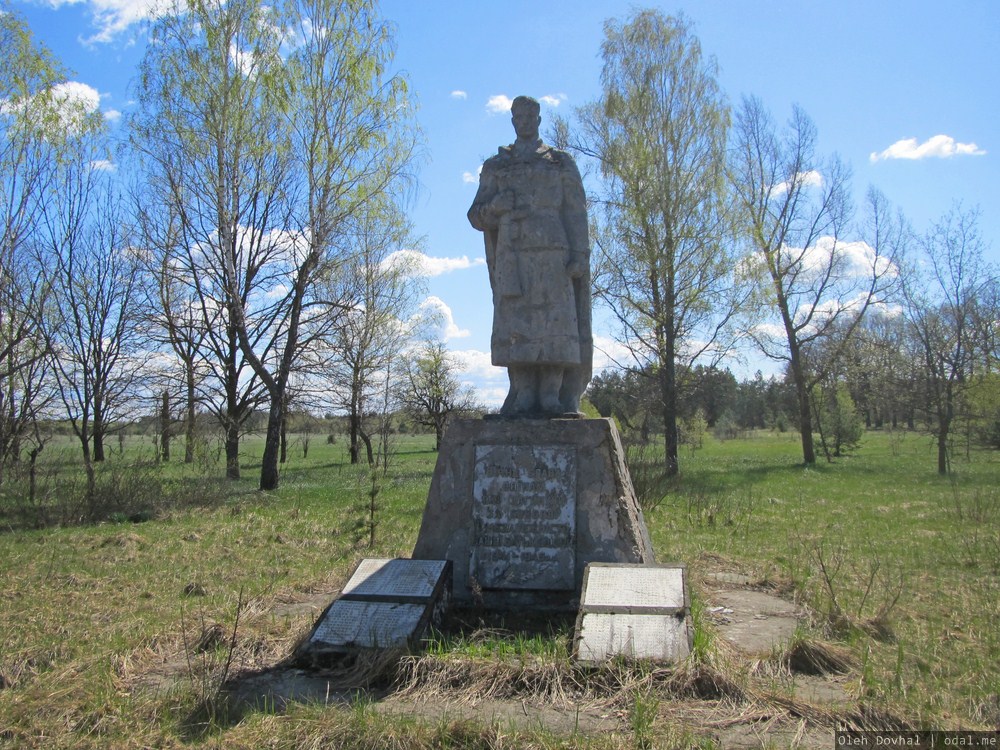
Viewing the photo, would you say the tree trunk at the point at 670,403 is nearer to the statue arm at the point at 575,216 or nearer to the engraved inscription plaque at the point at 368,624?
the statue arm at the point at 575,216

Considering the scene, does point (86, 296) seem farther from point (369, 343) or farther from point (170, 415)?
point (369, 343)

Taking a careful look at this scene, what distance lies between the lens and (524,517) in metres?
5.14

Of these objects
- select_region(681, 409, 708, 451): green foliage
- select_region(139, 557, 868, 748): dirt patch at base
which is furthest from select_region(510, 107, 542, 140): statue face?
select_region(681, 409, 708, 451): green foliage

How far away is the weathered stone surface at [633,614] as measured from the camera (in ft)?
12.3

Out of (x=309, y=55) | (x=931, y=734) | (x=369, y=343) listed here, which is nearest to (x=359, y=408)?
(x=369, y=343)

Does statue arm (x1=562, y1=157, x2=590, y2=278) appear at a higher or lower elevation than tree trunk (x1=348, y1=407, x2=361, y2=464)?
higher

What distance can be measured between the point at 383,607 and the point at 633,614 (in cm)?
131

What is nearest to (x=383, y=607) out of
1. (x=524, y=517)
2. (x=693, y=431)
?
(x=524, y=517)

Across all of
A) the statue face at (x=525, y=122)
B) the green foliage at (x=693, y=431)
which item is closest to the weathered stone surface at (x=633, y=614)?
the statue face at (x=525, y=122)

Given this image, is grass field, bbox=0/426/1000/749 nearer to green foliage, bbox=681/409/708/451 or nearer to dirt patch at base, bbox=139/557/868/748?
dirt patch at base, bbox=139/557/868/748

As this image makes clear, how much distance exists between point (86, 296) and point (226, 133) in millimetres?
3789

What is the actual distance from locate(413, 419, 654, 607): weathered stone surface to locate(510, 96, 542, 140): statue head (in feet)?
6.80

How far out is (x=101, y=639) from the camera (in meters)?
4.67

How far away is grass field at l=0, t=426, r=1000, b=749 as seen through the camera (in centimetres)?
326
